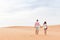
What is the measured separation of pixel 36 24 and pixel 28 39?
2709 mm

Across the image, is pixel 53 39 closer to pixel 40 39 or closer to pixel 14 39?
pixel 40 39

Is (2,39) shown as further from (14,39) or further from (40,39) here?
(40,39)

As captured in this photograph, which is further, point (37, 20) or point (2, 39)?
point (37, 20)

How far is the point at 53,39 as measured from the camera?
15930 millimetres

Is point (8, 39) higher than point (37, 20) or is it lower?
lower

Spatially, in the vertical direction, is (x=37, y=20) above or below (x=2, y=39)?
above

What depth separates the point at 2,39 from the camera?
15.0 m

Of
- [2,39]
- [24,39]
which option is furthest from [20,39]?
[2,39]

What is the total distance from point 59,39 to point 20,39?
3172mm

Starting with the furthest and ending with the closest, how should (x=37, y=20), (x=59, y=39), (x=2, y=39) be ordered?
1. (x=37, y=20)
2. (x=59, y=39)
3. (x=2, y=39)

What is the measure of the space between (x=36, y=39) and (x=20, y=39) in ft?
4.05

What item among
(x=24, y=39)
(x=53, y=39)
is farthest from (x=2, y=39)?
(x=53, y=39)

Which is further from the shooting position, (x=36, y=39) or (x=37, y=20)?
(x=37, y=20)

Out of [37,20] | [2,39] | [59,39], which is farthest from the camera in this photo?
[37,20]
